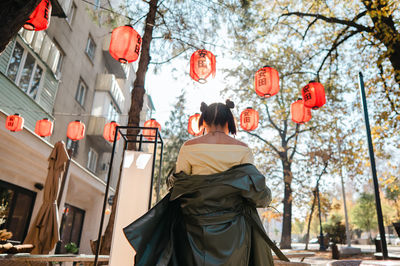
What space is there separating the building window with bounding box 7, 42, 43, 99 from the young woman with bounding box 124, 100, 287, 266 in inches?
391

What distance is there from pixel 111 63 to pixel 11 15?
58.4ft

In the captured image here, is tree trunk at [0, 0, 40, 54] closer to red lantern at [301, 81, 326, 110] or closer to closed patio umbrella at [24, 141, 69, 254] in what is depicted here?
closed patio umbrella at [24, 141, 69, 254]

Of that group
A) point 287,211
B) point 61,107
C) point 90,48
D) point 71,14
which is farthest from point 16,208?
point 287,211

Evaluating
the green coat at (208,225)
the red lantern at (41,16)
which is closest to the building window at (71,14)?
the red lantern at (41,16)

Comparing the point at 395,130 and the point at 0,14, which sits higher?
the point at 395,130

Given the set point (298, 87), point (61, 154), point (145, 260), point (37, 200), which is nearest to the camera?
point (145, 260)

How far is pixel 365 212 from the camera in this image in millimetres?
36406

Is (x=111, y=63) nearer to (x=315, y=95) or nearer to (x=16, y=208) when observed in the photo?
(x=16, y=208)

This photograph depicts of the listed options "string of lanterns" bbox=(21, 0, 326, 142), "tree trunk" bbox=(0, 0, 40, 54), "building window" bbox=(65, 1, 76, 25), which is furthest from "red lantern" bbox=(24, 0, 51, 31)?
"building window" bbox=(65, 1, 76, 25)

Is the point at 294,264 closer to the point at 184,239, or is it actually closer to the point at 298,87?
the point at 184,239

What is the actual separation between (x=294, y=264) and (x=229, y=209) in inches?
133

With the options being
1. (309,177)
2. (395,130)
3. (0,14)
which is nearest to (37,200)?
(0,14)

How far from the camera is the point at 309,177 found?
19.9 m

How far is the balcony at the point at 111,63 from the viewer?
725 inches
